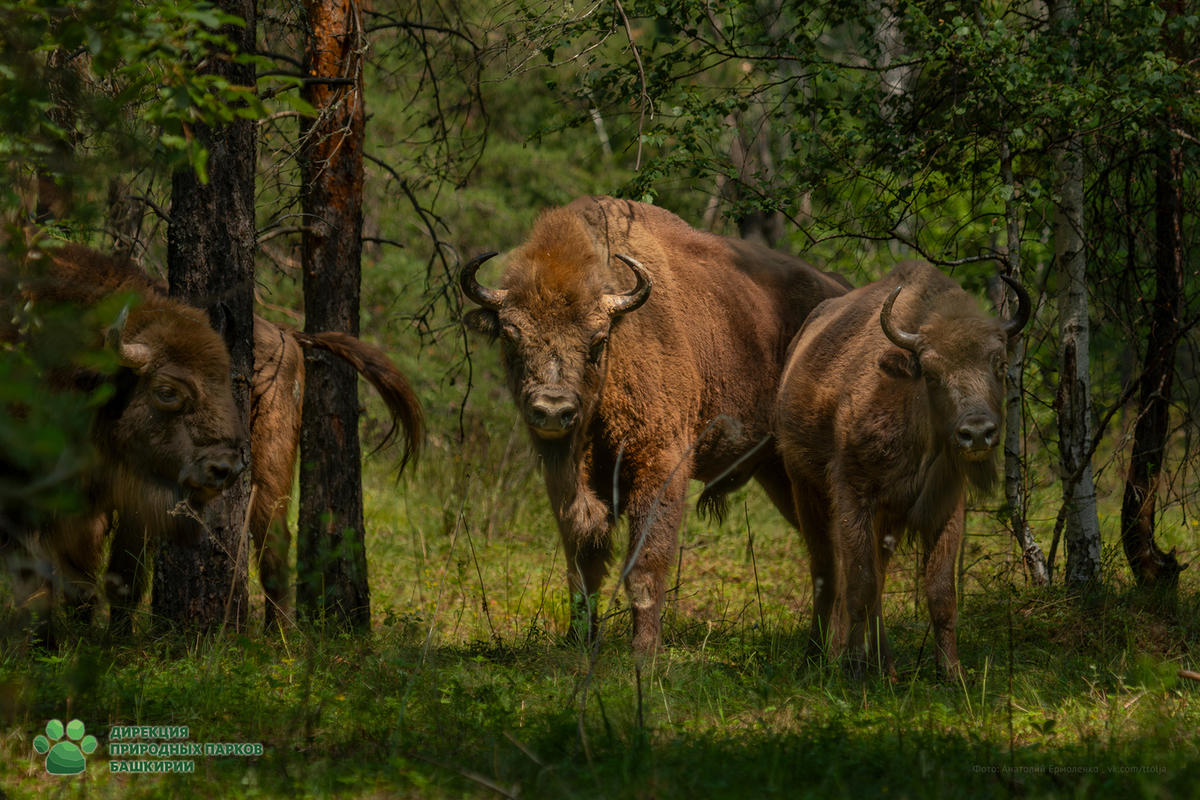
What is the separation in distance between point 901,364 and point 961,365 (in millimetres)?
332

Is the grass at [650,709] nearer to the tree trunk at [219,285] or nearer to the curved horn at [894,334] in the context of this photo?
the tree trunk at [219,285]

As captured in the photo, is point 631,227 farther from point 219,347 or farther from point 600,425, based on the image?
point 219,347

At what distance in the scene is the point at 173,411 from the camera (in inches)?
231

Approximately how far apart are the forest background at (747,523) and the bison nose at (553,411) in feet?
2.94

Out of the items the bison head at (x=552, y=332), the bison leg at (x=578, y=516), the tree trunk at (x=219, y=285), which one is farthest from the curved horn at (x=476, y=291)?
the tree trunk at (x=219, y=285)

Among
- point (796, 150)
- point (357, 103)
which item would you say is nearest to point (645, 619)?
point (796, 150)

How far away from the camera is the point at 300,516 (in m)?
7.88

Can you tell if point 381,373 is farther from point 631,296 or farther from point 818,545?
point 818,545

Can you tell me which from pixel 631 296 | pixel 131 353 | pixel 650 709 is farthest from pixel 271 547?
pixel 650 709

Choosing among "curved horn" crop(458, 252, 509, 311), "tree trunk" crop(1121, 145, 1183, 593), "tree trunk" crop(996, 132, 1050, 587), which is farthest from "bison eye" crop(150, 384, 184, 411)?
"tree trunk" crop(1121, 145, 1183, 593)

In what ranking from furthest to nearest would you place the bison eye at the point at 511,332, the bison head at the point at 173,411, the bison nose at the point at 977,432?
the bison eye at the point at 511,332 < the bison head at the point at 173,411 < the bison nose at the point at 977,432

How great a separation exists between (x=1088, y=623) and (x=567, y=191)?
14859 mm

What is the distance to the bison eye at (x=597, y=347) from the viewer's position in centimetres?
702

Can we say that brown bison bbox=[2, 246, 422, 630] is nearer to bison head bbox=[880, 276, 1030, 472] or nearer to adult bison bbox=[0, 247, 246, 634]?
adult bison bbox=[0, 247, 246, 634]
